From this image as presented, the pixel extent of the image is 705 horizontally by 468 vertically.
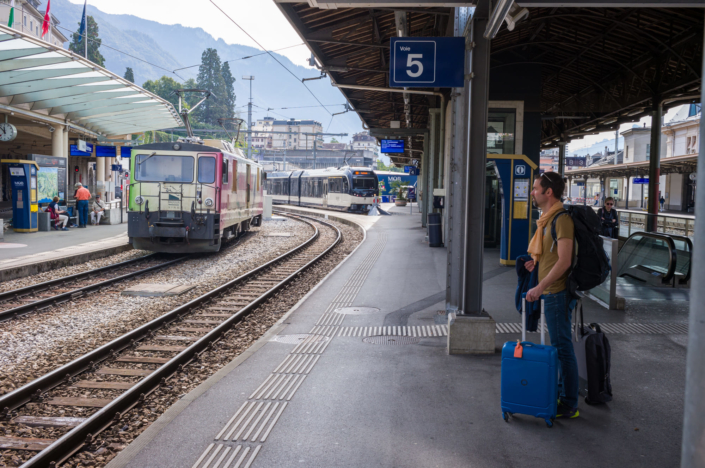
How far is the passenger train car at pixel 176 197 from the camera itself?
14.4 metres

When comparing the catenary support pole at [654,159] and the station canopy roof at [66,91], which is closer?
the station canopy roof at [66,91]

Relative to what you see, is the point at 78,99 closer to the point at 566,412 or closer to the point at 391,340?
the point at 391,340

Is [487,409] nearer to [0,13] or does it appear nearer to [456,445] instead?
[456,445]

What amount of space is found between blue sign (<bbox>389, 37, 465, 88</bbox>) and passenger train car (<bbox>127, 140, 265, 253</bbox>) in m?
9.01

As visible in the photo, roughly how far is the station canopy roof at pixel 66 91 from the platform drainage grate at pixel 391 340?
35.2 ft

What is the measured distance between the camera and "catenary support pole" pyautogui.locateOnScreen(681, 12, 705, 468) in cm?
205

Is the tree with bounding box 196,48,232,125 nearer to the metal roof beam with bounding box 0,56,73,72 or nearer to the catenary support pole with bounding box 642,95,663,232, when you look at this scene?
the metal roof beam with bounding box 0,56,73,72

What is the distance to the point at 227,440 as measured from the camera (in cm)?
404

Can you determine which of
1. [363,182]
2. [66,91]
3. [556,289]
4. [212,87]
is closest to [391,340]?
[556,289]

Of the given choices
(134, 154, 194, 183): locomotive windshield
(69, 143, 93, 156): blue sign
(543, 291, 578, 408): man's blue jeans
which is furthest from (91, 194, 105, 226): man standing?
(543, 291, 578, 408): man's blue jeans

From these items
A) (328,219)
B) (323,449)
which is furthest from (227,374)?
(328,219)

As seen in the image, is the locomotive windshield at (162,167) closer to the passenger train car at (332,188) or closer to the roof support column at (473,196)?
the roof support column at (473,196)

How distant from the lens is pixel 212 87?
4225 inches

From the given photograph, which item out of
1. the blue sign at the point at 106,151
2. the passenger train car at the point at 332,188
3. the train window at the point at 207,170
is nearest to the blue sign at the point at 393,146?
the passenger train car at the point at 332,188
